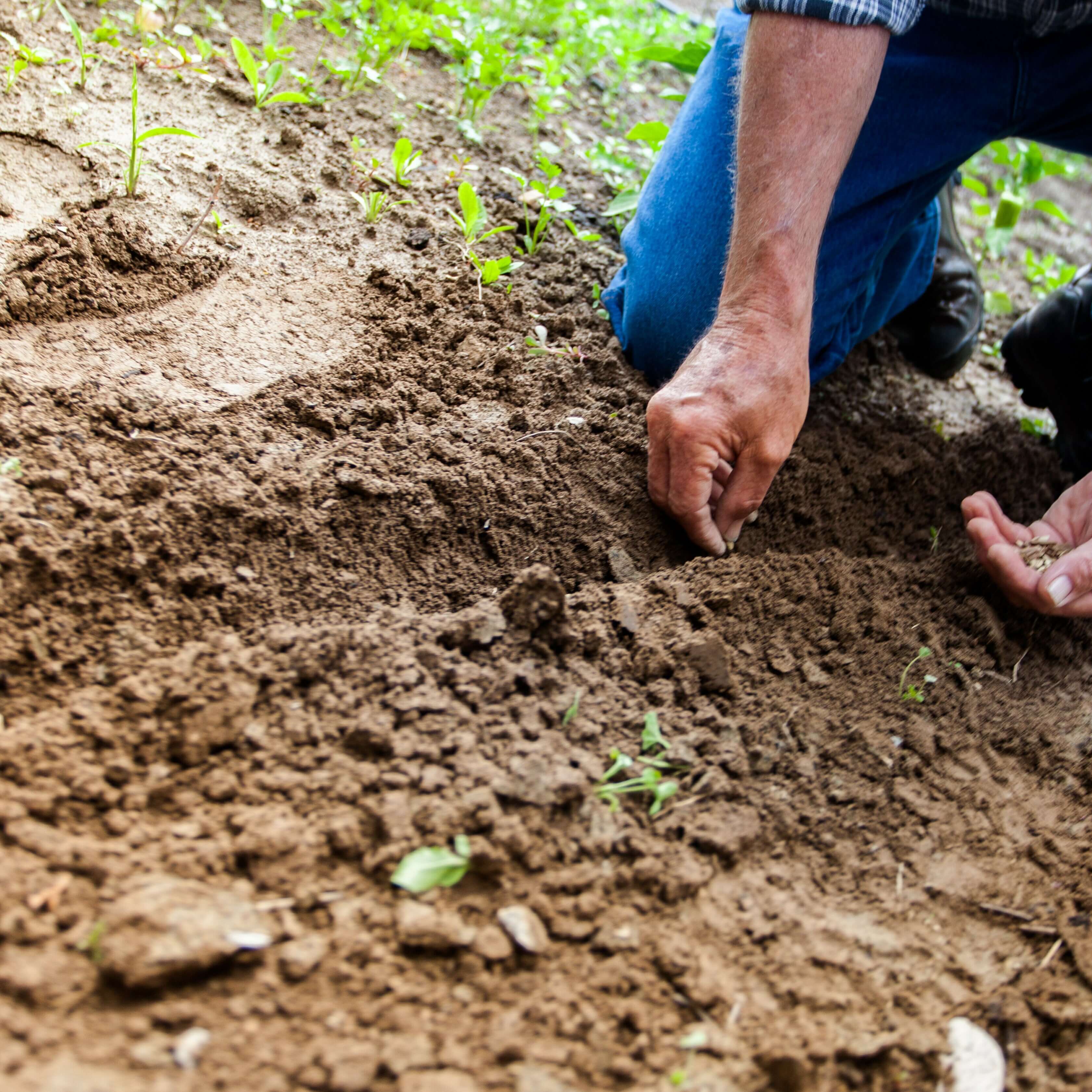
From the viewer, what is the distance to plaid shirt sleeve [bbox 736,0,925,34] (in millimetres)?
1598

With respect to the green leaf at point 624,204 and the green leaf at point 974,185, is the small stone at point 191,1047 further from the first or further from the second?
the green leaf at point 974,185

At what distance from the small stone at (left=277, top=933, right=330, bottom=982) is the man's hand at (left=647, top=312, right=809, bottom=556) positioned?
1037 millimetres

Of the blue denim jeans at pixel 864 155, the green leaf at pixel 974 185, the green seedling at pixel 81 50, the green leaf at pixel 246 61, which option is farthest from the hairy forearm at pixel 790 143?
the green seedling at pixel 81 50

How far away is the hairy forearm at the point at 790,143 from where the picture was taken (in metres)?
1.64

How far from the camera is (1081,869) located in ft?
4.56

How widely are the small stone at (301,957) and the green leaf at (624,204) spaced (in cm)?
216

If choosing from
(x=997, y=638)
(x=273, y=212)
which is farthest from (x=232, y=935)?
(x=273, y=212)

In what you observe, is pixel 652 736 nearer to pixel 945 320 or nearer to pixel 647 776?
pixel 647 776

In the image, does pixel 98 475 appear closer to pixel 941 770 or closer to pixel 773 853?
pixel 773 853

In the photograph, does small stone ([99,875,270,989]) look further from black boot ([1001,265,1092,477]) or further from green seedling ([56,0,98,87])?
black boot ([1001,265,1092,477])

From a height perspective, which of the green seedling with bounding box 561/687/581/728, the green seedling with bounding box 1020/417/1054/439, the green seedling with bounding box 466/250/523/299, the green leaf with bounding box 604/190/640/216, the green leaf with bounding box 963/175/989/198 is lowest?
the green seedling with bounding box 561/687/581/728

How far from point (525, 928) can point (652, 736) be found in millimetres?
358

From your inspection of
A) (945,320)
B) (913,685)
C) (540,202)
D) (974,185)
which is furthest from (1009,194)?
(913,685)

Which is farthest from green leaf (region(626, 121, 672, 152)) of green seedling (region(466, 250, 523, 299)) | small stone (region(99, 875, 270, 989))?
small stone (region(99, 875, 270, 989))
